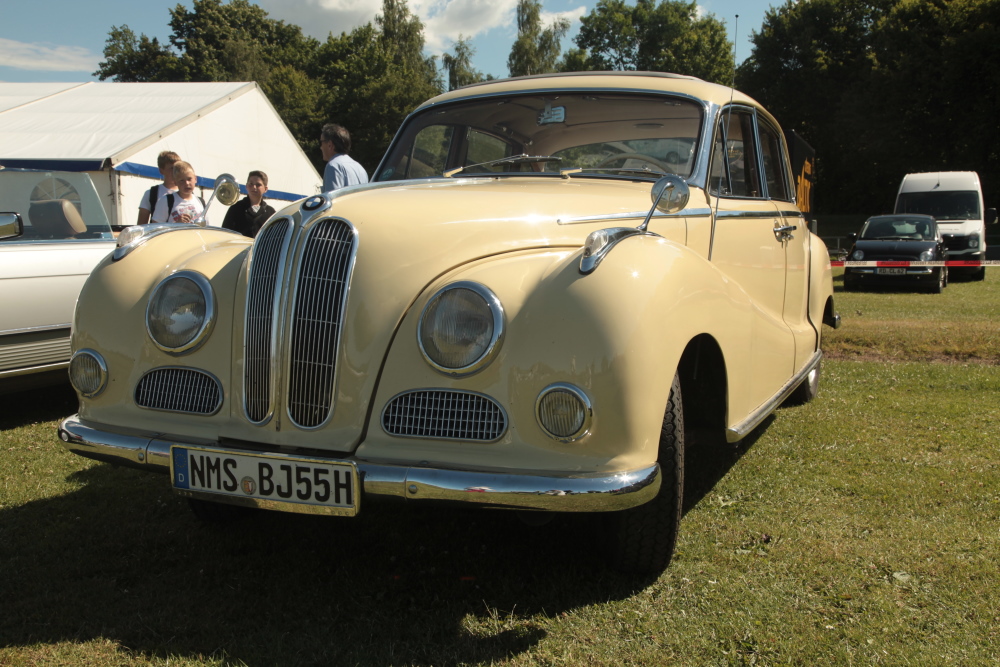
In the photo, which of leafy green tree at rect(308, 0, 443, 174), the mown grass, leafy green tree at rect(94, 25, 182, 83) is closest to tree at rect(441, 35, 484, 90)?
leafy green tree at rect(308, 0, 443, 174)

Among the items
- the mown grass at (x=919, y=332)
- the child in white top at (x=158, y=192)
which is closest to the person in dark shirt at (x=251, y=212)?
the child in white top at (x=158, y=192)

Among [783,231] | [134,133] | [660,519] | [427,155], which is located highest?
[134,133]

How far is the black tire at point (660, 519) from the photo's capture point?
2.60 m

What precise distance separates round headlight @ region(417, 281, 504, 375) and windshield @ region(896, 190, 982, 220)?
61.9 ft

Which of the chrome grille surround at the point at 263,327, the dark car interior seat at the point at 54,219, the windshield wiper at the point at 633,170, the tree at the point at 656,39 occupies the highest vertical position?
the tree at the point at 656,39

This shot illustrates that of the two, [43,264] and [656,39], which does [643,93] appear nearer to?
[43,264]

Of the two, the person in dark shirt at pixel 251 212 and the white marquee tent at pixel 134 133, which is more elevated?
the white marquee tent at pixel 134 133

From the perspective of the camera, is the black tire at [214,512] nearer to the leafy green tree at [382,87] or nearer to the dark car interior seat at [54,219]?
the dark car interior seat at [54,219]

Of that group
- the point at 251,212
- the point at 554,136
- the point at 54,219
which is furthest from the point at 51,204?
the point at 554,136

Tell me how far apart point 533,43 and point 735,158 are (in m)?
42.6

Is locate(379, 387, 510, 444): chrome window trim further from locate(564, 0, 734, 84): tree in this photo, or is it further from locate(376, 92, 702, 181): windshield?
locate(564, 0, 734, 84): tree

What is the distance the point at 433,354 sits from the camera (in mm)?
2441

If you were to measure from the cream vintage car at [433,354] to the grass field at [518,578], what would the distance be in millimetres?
292

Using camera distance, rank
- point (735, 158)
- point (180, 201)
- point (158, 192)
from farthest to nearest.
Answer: point (158, 192) < point (180, 201) < point (735, 158)
